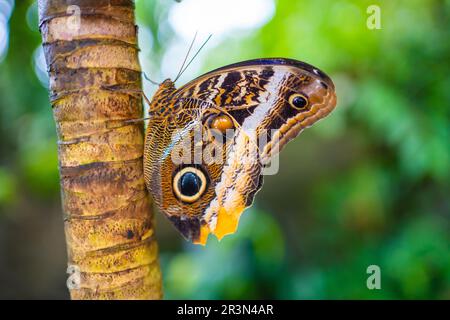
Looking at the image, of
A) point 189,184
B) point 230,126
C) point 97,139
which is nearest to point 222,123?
point 230,126

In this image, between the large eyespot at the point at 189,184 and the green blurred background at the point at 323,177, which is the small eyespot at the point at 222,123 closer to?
the large eyespot at the point at 189,184

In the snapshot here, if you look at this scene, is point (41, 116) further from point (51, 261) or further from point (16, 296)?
point (16, 296)

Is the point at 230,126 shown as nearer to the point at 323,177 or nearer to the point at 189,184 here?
the point at 189,184

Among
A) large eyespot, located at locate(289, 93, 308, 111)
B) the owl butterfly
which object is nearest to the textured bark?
the owl butterfly

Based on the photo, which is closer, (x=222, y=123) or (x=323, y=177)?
(x=222, y=123)

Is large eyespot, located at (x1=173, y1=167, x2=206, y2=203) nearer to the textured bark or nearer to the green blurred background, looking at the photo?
the textured bark

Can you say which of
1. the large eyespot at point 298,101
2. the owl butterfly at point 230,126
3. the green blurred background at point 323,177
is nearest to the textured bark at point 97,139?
the owl butterfly at point 230,126


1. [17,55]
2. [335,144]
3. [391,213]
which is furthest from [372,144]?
[17,55]
